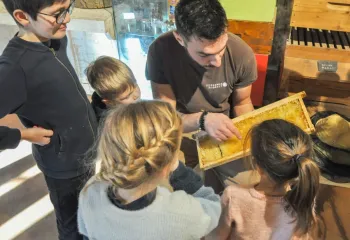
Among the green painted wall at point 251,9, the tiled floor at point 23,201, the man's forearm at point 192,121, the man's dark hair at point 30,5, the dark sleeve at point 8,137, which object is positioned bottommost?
the tiled floor at point 23,201

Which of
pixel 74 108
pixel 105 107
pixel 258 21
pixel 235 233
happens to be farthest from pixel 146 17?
pixel 235 233

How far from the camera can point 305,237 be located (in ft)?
4.08

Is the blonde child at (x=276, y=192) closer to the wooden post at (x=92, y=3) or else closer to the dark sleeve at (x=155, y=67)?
the dark sleeve at (x=155, y=67)

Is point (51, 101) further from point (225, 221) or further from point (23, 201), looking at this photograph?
point (23, 201)

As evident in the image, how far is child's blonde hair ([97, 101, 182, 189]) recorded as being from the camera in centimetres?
88

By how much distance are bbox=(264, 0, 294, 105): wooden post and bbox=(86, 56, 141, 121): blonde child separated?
3.61ft

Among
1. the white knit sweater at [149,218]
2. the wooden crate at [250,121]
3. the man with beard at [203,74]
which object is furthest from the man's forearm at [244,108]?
the white knit sweater at [149,218]

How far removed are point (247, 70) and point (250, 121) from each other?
0.98ft

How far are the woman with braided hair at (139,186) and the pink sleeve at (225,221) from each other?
18 centimetres

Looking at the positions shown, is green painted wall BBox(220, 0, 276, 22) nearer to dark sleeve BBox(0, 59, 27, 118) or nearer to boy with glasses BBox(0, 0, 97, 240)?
boy with glasses BBox(0, 0, 97, 240)

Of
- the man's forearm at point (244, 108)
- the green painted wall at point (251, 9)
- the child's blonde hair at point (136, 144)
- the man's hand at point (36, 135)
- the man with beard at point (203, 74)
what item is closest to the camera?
the child's blonde hair at point (136, 144)

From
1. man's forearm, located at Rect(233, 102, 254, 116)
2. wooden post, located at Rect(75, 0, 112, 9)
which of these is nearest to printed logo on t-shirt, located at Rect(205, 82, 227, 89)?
man's forearm, located at Rect(233, 102, 254, 116)

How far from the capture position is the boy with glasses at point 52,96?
1.18 m

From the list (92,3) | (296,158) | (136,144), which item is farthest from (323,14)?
(92,3)
